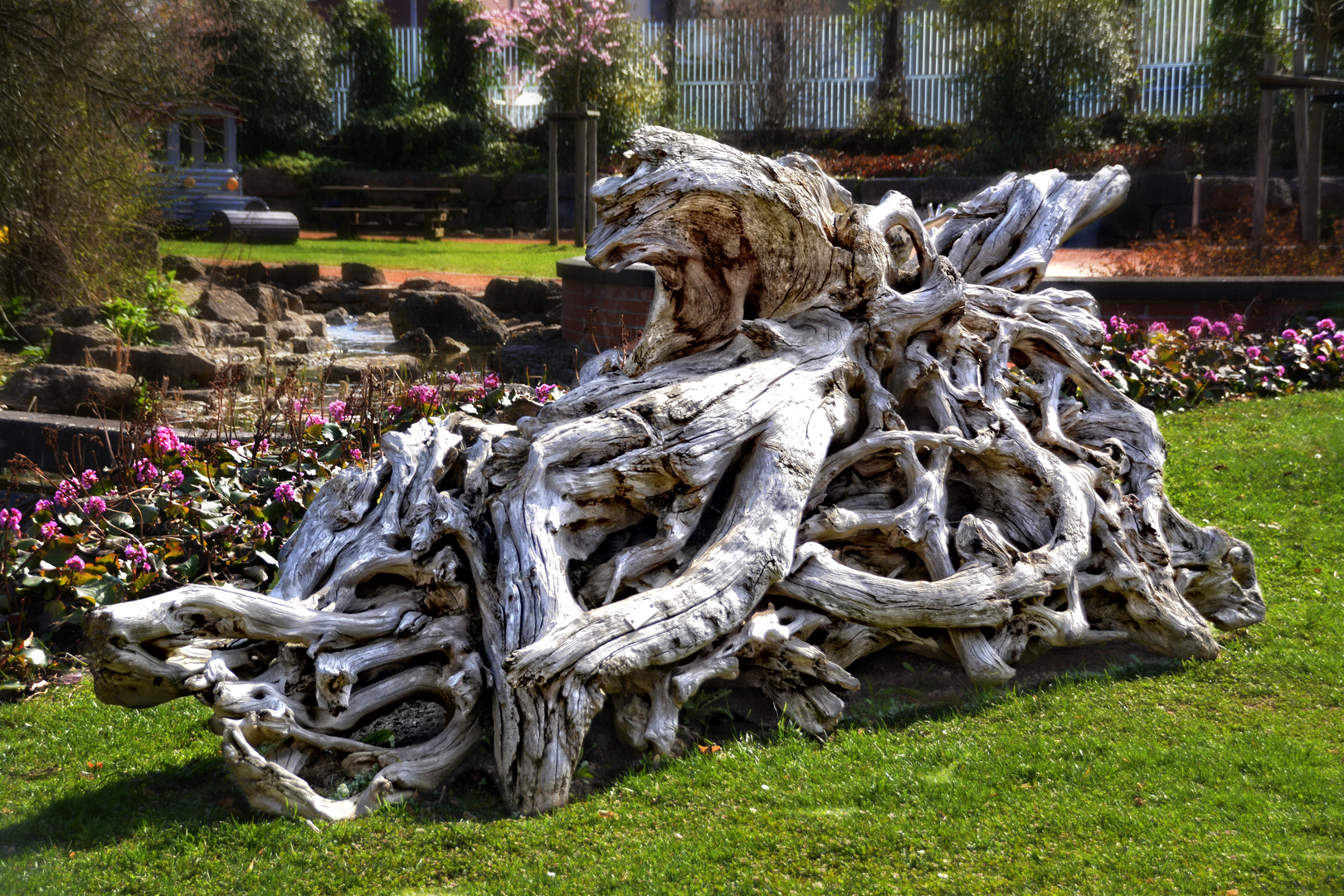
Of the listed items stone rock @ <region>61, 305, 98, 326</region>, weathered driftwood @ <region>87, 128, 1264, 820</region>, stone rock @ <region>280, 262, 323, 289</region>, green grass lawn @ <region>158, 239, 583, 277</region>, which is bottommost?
weathered driftwood @ <region>87, 128, 1264, 820</region>

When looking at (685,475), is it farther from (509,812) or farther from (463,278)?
(463,278)

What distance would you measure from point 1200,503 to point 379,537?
15.2 ft

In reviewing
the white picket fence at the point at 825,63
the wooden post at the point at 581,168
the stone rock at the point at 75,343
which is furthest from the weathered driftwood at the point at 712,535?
the white picket fence at the point at 825,63

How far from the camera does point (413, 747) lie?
141 inches

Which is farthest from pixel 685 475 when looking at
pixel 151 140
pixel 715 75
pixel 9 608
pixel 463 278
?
pixel 715 75

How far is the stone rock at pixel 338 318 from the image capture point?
15.1 m

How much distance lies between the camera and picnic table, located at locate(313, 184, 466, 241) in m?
24.8

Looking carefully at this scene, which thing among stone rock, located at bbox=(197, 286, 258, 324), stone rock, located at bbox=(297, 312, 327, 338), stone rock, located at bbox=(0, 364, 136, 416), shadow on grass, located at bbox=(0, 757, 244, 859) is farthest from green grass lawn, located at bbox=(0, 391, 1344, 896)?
stone rock, located at bbox=(297, 312, 327, 338)

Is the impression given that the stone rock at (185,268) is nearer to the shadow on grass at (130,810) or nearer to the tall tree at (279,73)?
the tall tree at (279,73)

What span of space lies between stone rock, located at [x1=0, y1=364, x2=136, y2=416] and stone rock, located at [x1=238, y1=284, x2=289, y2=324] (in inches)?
236

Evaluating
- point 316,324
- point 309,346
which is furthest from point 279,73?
point 309,346

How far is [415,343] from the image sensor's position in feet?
40.1

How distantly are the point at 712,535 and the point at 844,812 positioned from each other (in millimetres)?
1100

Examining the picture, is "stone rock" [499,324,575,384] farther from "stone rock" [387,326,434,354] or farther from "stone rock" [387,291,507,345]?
"stone rock" [387,326,434,354]
